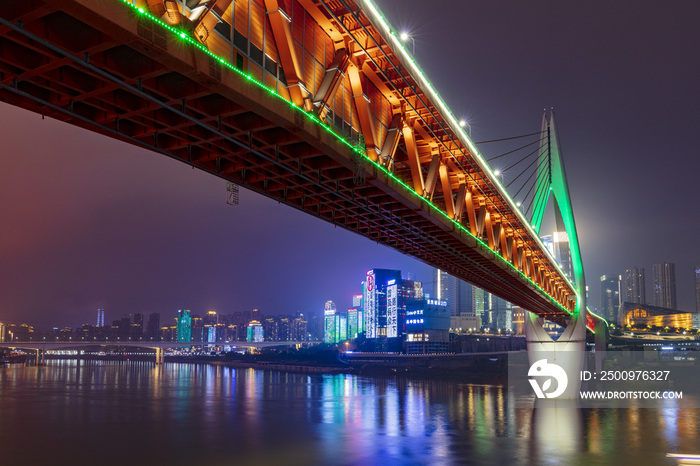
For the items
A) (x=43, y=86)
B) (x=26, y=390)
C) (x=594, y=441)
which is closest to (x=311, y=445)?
(x=594, y=441)

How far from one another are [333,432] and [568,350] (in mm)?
27392

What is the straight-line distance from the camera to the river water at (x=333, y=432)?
32.9 m

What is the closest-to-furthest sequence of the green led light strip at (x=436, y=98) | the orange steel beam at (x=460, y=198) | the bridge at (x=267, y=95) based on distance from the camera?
the bridge at (x=267, y=95) → the green led light strip at (x=436, y=98) → the orange steel beam at (x=460, y=198)

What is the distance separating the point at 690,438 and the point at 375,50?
122ft

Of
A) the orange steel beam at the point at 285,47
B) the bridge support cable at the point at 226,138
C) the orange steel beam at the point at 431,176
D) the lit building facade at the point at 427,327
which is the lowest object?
the lit building facade at the point at 427,327

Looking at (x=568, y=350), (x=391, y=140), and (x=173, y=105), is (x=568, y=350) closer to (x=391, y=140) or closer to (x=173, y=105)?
(x=391, y=140)

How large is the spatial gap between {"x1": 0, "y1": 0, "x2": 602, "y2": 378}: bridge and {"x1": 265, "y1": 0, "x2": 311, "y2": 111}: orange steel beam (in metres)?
0.03

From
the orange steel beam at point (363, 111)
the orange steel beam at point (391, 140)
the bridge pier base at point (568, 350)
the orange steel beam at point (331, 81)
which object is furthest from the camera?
the bridge pier base at point (568, 350)

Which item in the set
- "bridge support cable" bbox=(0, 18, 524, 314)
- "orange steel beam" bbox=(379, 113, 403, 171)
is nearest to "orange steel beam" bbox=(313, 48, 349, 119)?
"bridge support cable" bbox=(0, 18, 524, 314)

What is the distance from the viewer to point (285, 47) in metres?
14.1

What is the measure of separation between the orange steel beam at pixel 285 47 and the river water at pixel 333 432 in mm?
22671

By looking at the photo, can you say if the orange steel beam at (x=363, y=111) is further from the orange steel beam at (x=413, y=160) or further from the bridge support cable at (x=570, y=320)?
the bridge support cable at (x=570, y=320)

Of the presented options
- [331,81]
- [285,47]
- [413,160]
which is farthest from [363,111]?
[285,47]

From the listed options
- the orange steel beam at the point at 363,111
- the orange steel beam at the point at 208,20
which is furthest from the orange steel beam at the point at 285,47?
the orange steel beam at the point at 363,111
